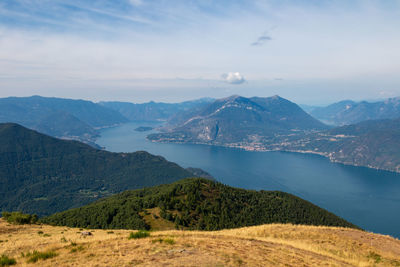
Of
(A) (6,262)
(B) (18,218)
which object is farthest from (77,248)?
(B) (18,218)

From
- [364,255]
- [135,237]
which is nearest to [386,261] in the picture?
[364,255]

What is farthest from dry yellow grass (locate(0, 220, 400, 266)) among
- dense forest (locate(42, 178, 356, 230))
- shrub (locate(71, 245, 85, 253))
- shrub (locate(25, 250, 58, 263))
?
dense forest (locate(42, 178, 356, 230))

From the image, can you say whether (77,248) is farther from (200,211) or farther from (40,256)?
(200,211)

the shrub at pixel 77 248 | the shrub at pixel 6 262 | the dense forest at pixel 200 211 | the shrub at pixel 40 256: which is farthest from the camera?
the dense forest at pixel 200 211

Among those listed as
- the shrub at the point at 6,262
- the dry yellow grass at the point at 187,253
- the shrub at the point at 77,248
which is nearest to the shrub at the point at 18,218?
the dry yellow grass at the point at 187,253

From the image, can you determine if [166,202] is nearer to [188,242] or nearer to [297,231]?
[297,231]

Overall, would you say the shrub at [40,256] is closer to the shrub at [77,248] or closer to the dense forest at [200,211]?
the shrub at [77,248]

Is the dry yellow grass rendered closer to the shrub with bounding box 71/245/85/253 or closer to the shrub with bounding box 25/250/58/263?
the shrub with bounding box 71/245/85/253

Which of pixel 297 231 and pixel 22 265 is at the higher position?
pixel 22 265
